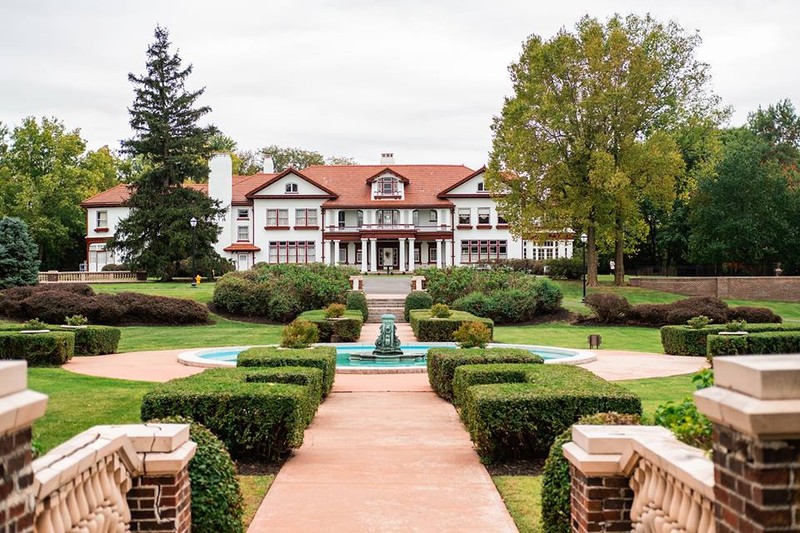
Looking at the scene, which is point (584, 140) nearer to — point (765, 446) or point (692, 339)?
point (692, 339)

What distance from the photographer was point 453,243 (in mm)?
67812

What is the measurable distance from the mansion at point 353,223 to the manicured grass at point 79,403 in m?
50.3

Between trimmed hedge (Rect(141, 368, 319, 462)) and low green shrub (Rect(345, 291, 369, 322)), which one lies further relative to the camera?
low green shrub (Rect(345, 291, 369, 322))

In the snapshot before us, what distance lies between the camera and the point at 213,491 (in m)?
5.92

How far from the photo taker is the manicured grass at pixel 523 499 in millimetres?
6938

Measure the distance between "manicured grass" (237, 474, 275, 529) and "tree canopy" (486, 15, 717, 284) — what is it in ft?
112

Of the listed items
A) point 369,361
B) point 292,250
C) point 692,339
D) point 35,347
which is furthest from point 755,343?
point 292,250

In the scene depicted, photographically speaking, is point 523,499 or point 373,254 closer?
point 523,499

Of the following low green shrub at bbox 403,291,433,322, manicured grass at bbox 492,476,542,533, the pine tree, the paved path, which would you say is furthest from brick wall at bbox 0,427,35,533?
the pine tree

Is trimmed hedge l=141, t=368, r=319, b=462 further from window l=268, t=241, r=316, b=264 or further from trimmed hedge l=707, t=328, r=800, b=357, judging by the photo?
window l=268, t=241, r=316, b=264

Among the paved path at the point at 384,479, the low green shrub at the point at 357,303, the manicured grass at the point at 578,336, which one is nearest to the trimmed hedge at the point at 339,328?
the manicured grass at the point at 578,336

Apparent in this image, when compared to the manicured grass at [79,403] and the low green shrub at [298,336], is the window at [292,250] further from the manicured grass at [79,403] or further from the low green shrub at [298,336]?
the low green shrub at [298,336]

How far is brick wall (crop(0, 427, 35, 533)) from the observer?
3.12m

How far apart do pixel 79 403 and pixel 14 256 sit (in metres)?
25.0
